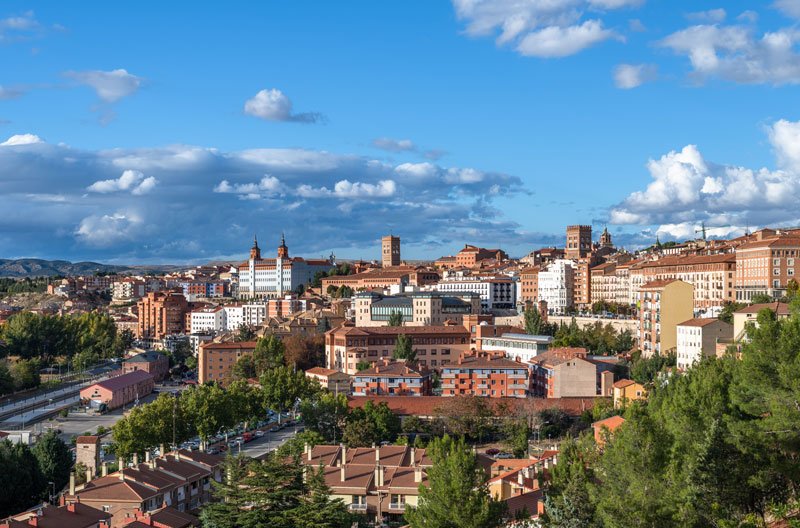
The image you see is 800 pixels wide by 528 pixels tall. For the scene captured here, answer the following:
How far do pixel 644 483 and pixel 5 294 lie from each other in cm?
12698

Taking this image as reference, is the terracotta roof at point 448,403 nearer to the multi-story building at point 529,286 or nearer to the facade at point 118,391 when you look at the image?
the facade at point 118,391

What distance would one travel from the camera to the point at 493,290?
79.3m

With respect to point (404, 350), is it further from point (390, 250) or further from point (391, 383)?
point (390, 250)

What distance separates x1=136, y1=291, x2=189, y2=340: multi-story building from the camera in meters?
92.7

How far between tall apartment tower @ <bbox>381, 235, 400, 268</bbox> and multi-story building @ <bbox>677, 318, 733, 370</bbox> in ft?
224


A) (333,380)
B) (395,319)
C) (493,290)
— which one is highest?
(493,290)

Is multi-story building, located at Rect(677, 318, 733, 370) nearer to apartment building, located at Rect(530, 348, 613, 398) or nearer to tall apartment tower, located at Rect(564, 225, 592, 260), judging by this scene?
apartment building, located at Rect(530, 348, 613, 398)

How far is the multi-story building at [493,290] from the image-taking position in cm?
7888

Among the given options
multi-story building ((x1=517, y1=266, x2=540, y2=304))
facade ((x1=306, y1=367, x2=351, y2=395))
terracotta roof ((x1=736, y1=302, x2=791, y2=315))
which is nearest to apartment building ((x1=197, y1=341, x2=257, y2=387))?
facade ((x1=306, y1=367, x2=351, y2=395))

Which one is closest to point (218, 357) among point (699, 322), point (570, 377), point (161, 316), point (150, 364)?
point (150, 364)

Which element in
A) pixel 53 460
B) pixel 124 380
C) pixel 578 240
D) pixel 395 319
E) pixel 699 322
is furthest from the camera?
pixel 578 240

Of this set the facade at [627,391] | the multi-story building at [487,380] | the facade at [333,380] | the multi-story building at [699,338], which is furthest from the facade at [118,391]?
the multi-story building at [699,338]

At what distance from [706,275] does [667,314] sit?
436 inches

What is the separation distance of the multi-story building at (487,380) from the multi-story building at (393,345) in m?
9.94
